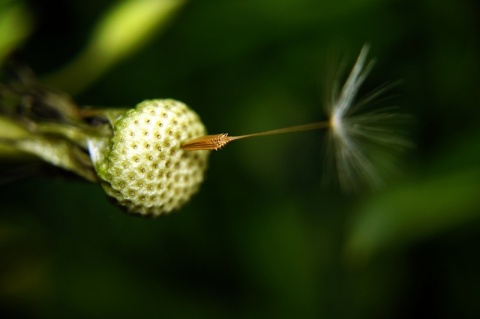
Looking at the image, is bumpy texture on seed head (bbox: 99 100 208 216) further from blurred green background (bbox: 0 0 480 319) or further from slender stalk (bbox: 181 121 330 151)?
blurred green background (bbox: 0 0 480 319)

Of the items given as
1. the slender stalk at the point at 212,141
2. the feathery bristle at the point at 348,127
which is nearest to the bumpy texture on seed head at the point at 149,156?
the slender stalk at the point at 212,141

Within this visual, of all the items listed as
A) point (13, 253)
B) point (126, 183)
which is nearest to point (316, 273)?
point (13, 253)

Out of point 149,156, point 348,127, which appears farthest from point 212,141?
A: point 348,127

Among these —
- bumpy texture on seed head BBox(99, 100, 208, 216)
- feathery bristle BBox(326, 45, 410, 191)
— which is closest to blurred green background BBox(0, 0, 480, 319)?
feathery bristle BBox(326, 45, 410, 191)

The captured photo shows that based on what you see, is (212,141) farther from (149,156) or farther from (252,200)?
(252,200)

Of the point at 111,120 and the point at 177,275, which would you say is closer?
the point at 111,120

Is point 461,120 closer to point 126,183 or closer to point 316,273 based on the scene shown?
point 316,273
